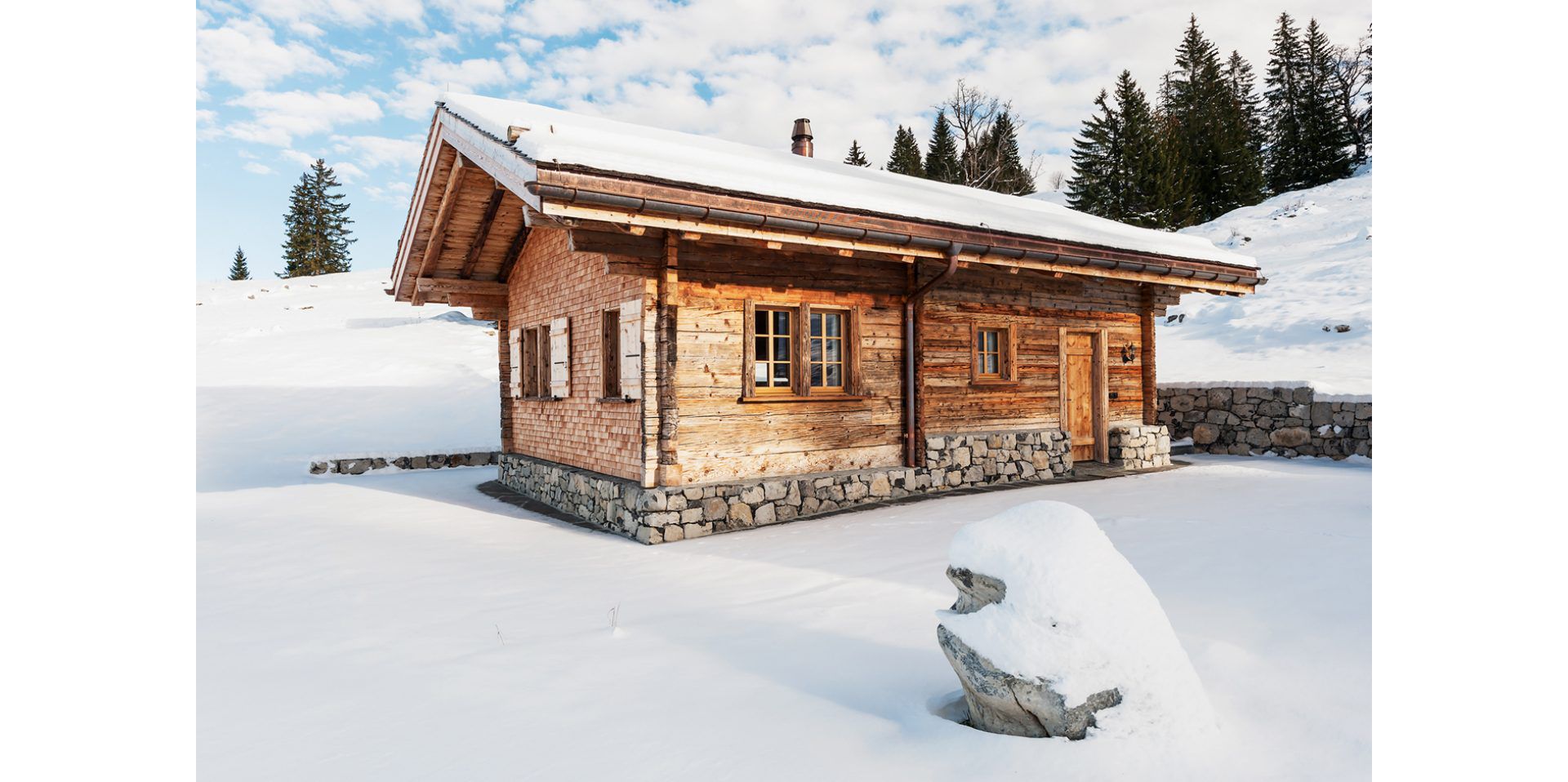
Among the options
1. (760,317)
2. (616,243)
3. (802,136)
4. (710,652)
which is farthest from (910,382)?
(710,652)

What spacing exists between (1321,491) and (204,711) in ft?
37.1

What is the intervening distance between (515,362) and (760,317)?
18.6 feet

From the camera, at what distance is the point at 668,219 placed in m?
7.39

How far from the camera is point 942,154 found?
46.6 metres

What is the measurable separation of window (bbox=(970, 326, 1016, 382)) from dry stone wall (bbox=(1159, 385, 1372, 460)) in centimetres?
576

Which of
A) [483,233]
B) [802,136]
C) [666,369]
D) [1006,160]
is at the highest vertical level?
[1006,160]

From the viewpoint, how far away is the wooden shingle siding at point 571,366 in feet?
29.4

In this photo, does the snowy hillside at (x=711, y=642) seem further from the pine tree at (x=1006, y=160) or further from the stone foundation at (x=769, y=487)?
the pine tree at (x=1006, y=160)

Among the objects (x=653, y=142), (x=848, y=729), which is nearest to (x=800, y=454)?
(x=653, y=142)

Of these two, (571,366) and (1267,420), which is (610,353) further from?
(1267,420)

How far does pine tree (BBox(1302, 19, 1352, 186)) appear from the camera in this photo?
42156 millimetres

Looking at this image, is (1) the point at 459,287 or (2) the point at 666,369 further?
(1) the point at 459,287

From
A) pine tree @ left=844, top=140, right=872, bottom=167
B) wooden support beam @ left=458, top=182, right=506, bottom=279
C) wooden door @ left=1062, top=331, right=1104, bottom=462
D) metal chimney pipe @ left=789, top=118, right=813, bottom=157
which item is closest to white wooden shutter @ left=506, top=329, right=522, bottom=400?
wooden support beam @ left=458, top=182, right=506, bottom=279

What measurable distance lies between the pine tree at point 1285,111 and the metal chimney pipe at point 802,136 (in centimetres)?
4091
